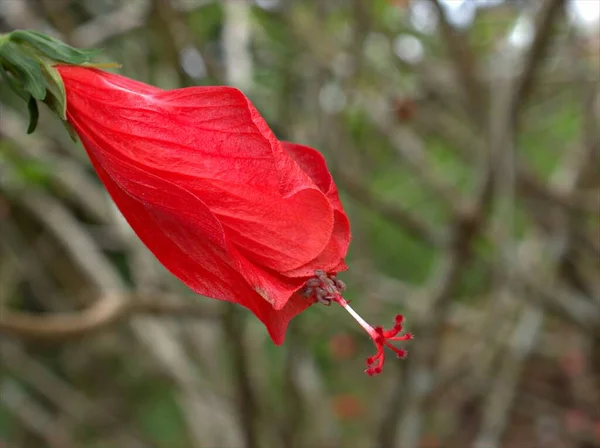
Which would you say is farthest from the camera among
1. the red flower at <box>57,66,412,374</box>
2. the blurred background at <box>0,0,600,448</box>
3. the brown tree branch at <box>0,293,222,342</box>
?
the blurred background at <box>0,0,600,448</box>

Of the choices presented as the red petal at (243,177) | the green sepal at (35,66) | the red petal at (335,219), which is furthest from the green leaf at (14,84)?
the red petal at (335,219)

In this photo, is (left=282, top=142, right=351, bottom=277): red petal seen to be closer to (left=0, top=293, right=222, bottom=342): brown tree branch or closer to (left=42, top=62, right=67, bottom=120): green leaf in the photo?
(left=42, top=62, right=67, bottom=120): green leaf

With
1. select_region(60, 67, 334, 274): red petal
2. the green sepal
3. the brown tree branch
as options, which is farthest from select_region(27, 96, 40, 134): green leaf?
the brown tree branch

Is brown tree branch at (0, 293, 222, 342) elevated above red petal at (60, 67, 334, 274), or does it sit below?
below

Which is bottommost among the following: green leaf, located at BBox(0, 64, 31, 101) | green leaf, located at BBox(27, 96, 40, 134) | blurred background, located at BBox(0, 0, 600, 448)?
blurred background, located at BBox(0, 0, 600, 448)

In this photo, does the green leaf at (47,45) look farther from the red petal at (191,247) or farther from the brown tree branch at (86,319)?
the brown tree branch at (86,319)

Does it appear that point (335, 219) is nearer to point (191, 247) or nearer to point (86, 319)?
point (191, 247)

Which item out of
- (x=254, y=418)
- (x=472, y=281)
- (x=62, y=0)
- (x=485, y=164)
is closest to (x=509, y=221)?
(x=485, y=164)
